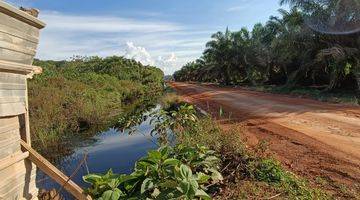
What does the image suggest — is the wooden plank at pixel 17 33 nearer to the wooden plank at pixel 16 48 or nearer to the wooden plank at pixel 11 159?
the wooden plank at pixel 16 48

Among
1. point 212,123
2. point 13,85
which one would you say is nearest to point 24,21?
point 13,85

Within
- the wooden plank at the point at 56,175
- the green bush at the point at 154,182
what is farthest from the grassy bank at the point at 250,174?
the wooden plank at the point at 56,175

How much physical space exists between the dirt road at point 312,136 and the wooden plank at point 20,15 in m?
4.75

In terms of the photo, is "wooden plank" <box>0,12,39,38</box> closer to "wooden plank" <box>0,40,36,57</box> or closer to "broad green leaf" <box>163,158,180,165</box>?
"wooden plank" <box>0,40,36,57</box>

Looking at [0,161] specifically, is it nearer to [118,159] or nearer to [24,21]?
[24,21]

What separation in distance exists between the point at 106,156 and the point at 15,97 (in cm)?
745

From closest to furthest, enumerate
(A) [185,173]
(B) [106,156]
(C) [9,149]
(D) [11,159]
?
(A) [185,173]
(D) [11,159]
(C) [9,149]
(B) [106,156]

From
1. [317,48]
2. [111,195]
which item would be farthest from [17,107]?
[317,48]

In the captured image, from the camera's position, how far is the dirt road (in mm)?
7582

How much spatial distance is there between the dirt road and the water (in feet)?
9.97

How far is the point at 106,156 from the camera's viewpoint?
13.4 metres

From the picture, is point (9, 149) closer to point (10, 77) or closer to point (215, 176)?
point (10, 77)

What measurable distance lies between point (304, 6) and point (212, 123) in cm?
1878

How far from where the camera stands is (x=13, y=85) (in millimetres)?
6078
